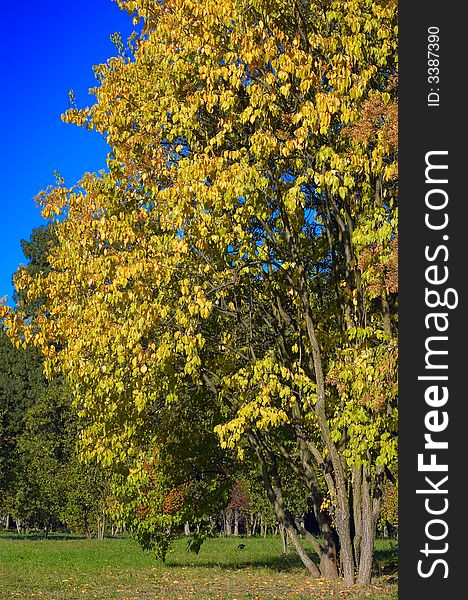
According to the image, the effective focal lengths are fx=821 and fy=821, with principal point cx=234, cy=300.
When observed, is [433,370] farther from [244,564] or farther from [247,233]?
[244,564]

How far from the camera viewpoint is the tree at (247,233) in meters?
11.0

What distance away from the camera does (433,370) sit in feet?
21.1

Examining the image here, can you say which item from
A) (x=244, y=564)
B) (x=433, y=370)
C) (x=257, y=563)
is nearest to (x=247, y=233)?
(x=433, y=370)

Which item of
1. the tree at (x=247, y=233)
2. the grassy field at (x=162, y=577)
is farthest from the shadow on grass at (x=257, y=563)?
the tree at (x=247, y=233)

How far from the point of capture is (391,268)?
11258 mm

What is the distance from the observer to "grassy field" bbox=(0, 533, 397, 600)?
42.9ft

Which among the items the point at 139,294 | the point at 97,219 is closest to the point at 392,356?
the point at 139,294

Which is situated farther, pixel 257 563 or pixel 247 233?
pixel 257 563

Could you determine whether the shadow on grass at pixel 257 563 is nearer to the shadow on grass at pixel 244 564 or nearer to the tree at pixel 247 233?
the shadow on grass at pixel 244 564

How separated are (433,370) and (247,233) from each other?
6242 millimetres

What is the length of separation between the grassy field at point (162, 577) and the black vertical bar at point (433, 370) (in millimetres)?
5146

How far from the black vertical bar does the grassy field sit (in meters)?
5.15

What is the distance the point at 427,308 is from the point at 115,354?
21.7ft

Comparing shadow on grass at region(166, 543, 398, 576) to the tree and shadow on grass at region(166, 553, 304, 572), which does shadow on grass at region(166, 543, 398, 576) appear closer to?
shadow on grass at region(166, 553, 304, 572)
